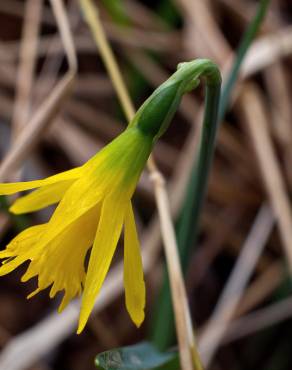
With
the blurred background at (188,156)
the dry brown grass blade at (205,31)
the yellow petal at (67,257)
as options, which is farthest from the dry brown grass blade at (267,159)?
the yellow petal at (67,257)

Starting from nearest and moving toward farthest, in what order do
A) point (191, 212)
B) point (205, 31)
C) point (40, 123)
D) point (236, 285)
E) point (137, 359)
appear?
point (137, 359) < point (191, 212) < point (40, 123) < point (236, 285) < point (205, 31)

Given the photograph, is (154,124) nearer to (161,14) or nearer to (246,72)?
(246,72)

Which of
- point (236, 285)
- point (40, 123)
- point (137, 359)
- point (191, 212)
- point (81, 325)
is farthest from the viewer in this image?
point (236, 285)

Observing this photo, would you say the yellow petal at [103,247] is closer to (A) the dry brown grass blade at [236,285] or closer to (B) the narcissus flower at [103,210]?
(B) the narcissus flower at [103,210]

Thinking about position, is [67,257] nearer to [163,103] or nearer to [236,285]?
[163,103]

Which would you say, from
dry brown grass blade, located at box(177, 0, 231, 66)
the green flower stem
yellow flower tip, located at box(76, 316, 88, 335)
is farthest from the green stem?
dry brown grass blade, located at box(177, 0, 231, 66)

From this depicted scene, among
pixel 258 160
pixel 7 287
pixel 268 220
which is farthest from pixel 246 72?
pixel 7 287

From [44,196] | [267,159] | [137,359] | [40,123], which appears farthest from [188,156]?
[44,196]
